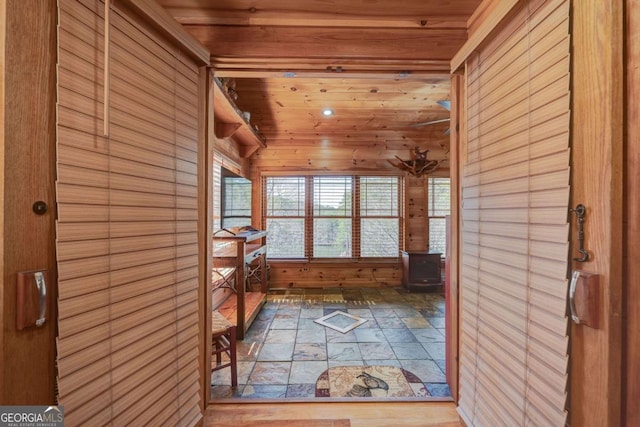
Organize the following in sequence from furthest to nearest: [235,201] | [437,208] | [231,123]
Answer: [437,208]
[235,201]
[231,123]

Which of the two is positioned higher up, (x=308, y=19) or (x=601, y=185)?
(x=308, y=19)

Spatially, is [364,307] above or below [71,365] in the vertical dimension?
below

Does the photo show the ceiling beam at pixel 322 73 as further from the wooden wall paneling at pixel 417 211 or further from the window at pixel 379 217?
the wooden wall paneling at pixel 417 211

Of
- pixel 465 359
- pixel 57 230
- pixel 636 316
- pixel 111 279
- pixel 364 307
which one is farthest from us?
pixel 364 307

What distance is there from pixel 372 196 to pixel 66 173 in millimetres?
4624

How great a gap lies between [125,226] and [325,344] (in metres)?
2.28

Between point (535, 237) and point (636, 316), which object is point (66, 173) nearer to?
point (535, 237)

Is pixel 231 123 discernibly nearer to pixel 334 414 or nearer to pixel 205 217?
pixel 205 217

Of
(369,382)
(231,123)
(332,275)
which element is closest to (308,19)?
(231,123)

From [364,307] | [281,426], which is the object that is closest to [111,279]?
[281,426]

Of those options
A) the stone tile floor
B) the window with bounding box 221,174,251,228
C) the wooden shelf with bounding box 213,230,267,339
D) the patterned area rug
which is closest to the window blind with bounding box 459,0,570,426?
the patterned area rug

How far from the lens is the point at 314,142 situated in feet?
16.2

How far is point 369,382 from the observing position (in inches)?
83.0

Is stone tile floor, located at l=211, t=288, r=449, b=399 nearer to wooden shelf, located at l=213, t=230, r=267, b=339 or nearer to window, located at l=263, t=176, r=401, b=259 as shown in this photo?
wooden shelf, located at l=213, t=230, r=267, b=339
